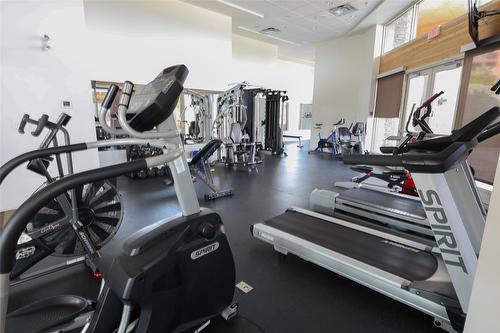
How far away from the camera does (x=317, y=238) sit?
7.30 feet

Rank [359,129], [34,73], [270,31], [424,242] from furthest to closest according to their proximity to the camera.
Result: [270,31] → [359,129] → [34,73] → [424,242]

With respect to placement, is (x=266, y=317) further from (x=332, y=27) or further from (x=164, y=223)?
(x=332, y=27)

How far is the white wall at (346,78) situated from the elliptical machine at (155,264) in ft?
25.0

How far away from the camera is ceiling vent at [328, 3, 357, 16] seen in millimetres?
6098

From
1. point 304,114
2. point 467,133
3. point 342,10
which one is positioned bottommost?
point 467,133

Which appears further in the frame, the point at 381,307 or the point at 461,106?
the point at 461,106

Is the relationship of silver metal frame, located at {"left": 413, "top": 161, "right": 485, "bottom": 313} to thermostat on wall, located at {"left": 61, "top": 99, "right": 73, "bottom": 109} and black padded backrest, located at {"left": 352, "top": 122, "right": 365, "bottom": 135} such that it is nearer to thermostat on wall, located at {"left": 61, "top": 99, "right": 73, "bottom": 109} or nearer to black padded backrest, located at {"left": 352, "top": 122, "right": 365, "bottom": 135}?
thermostat on wall, located at {"left": 61, "top": 99, "right": 73, "bottom": 109}

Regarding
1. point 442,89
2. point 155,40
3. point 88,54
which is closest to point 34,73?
point 88,54

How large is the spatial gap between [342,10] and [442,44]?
2603 millimetres

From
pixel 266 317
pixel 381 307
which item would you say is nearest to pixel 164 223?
pixel 266 317

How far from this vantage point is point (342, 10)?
6301mm

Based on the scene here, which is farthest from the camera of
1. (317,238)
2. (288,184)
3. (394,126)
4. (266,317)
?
(394,126)

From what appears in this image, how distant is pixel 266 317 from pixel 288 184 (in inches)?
131

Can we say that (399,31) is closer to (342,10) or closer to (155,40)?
(342,10)
